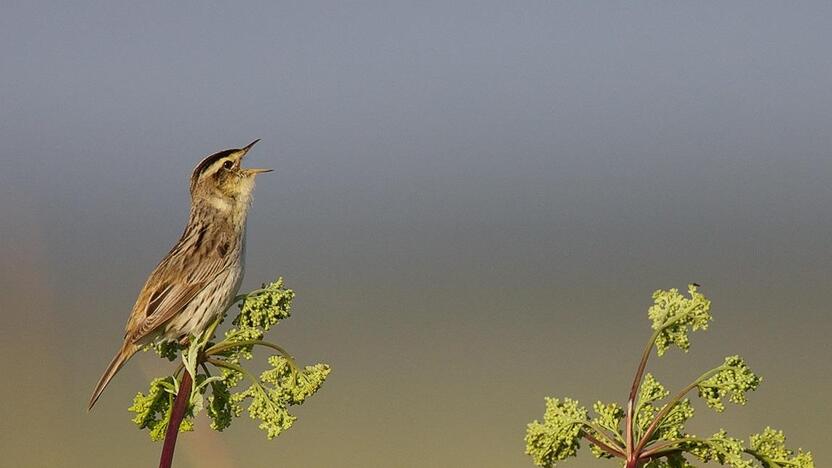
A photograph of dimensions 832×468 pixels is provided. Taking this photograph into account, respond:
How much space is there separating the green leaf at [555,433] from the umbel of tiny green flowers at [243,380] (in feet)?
2.81

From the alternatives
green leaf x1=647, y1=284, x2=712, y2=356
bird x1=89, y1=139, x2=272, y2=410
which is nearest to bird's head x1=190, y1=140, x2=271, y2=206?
bird x1=89, y1=139, x2=272, y2=410

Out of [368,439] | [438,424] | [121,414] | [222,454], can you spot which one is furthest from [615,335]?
[222,454]

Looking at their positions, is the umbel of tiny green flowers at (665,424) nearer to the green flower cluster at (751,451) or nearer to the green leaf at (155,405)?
the green flower cluster at (751,451)

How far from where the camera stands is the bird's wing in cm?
548

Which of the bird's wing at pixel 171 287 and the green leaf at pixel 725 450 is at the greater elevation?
the bird's wing at pixel 171 287

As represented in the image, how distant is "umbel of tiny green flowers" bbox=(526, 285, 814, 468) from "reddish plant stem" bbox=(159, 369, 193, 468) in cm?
96

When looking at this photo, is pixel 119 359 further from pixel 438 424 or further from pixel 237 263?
pixel 438 424

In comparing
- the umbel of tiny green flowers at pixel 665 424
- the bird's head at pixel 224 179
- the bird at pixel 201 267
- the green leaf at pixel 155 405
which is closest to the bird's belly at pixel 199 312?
the bird at pixel 201 267

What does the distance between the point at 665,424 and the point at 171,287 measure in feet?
12.2

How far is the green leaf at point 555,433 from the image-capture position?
2.57m

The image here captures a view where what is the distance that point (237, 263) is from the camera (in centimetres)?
635

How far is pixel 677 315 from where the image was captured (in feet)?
9.20

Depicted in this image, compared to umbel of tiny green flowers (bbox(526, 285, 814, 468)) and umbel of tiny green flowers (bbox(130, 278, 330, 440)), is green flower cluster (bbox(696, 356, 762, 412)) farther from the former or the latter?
umbel of tiny green flowers (bbox(130, 278, 330, 440))

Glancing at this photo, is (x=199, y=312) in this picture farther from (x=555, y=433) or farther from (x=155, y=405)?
(x=555, y=433)
